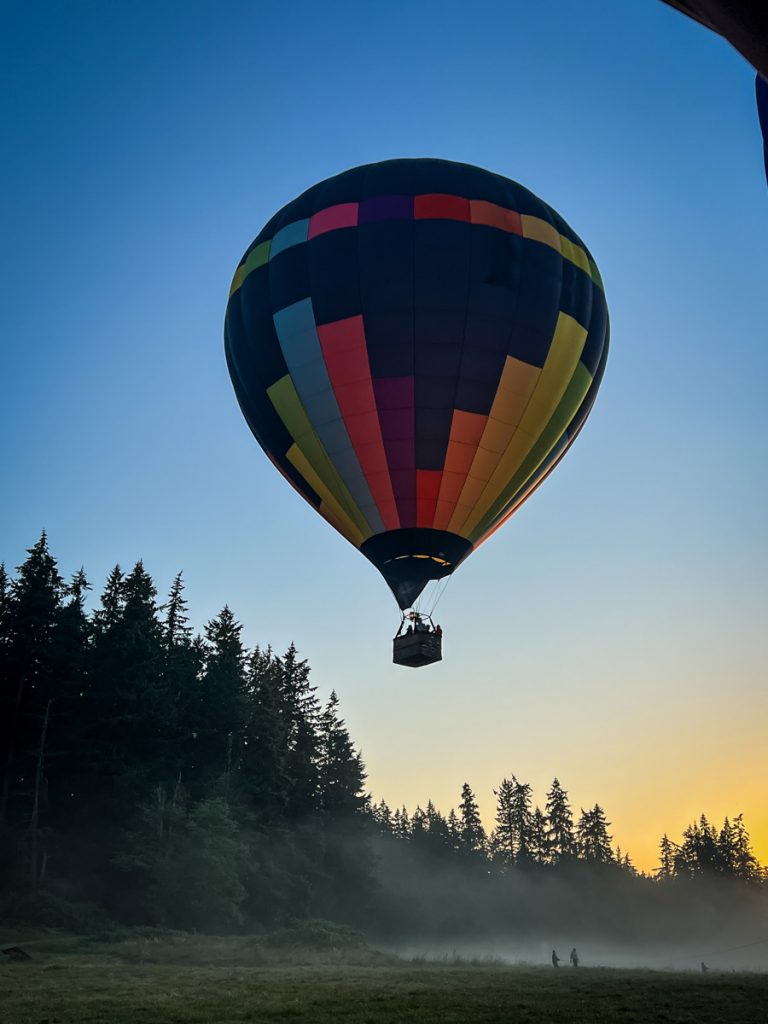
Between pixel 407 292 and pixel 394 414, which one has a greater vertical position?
pixel 407 292

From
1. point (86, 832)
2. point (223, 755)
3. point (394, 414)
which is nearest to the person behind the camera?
point (394, 414)

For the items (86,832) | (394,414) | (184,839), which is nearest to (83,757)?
(86,832)

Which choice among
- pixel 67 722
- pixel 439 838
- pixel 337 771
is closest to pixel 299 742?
pixel 337 771

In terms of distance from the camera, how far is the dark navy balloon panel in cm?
2347

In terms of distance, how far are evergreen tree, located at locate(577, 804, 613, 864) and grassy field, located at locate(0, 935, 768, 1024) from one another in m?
80.2

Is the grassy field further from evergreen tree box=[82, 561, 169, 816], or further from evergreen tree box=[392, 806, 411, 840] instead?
evergreen tree box=[392, 806, 411, 840]

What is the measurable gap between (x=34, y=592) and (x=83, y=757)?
932cm

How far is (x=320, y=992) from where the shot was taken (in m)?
18.9

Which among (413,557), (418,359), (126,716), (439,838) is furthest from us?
(439,838)

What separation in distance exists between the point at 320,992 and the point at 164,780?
3025 centimetres

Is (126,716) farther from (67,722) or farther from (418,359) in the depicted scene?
(418,359)

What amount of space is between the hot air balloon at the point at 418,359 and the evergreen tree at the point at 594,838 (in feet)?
293

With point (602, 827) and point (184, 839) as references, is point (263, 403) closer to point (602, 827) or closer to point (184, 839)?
point (184, 839)

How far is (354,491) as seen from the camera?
79.6 feet
